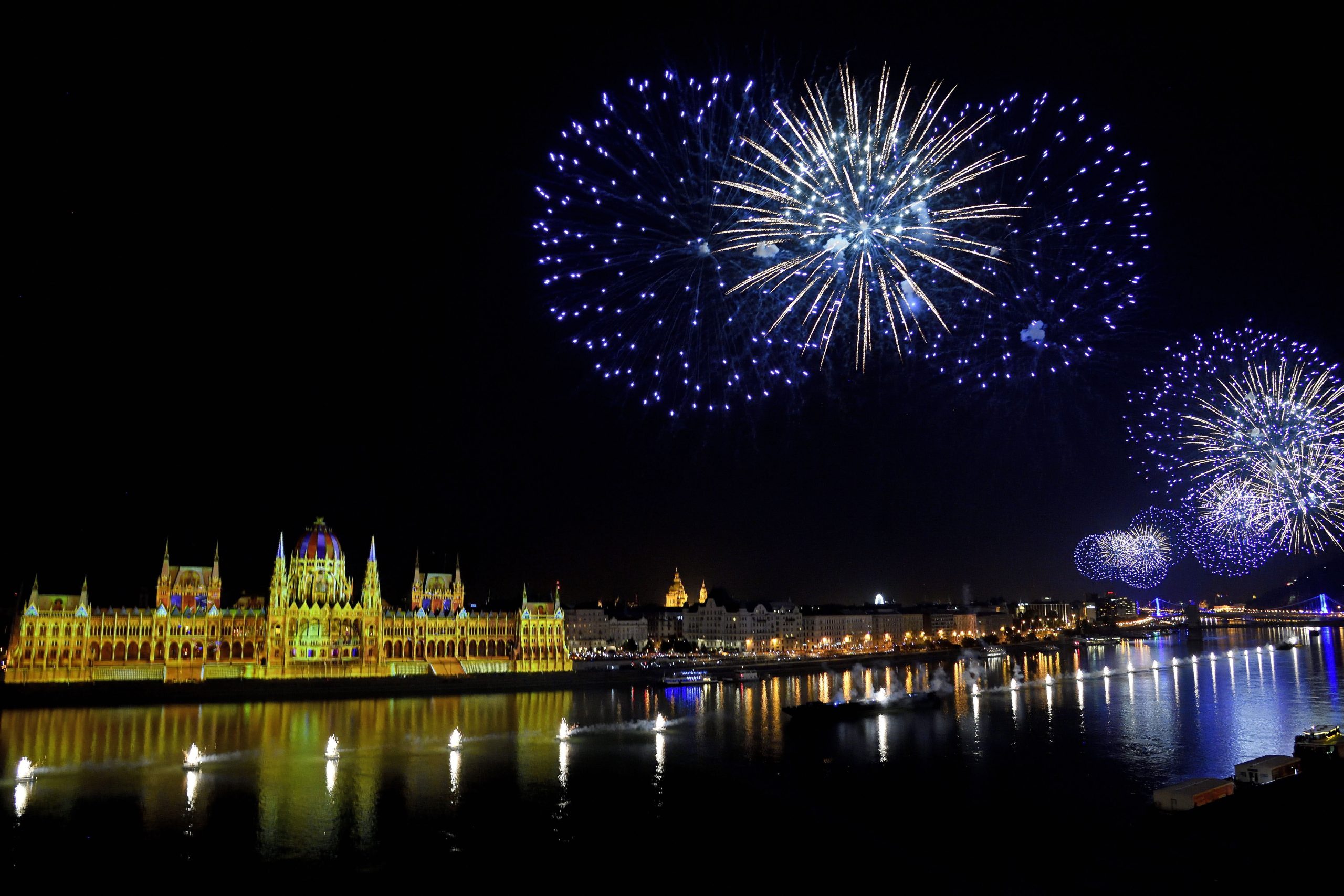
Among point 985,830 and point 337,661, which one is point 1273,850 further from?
point 337,661

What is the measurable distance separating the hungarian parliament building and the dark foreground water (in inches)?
481

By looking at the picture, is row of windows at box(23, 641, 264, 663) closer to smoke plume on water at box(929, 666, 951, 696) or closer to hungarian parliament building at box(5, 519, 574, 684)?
hungarian parliament building at box(5, 519, 574, 684)

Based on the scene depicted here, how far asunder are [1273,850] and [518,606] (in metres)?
70.2

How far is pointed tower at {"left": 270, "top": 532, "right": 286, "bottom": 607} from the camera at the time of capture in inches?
2608

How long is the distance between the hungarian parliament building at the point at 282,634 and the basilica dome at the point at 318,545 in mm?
78

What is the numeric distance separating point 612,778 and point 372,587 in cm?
4618

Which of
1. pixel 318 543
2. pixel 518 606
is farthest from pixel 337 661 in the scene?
pixel 518 606

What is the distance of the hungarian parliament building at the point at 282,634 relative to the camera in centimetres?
5972

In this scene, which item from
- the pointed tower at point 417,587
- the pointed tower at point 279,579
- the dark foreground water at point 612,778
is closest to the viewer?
the dark foreground water at point 612,778

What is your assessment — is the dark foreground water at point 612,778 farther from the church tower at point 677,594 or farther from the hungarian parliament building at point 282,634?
the church tower at point 677,594

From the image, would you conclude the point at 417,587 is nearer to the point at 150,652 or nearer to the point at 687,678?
the point at 150,652

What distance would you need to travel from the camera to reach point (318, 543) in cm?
6894

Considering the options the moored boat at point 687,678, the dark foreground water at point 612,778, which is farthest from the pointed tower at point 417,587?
the dark foreground water at point 612,778

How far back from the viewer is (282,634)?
65188 mm
